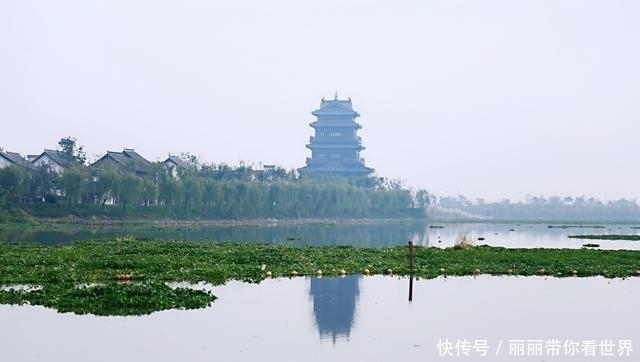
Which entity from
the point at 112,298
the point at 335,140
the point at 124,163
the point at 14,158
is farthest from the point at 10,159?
the point at 112,298

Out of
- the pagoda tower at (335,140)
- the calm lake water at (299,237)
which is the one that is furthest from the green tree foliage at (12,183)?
the pagoda tower at (335,140)

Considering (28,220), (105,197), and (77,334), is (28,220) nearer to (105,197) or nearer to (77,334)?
(105,197)

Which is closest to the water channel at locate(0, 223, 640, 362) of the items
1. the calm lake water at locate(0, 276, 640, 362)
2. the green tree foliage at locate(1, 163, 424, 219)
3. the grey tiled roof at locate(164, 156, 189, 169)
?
the calm lake water at locate(0, 276, 640, 362)

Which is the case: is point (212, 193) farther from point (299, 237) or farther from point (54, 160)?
point (299, 237)

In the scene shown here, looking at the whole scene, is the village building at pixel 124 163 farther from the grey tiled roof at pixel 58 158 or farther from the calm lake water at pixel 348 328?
the calm lake water at pixel 348 328

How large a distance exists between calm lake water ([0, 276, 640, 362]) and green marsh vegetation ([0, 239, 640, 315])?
802mm

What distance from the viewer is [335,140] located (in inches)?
4724

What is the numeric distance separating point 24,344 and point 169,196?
6202 cm

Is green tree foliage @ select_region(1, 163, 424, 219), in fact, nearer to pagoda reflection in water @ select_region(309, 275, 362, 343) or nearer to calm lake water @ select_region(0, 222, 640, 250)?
calm lake water @ select_region(0, 222, 640, 250)

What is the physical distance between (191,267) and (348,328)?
9446mm

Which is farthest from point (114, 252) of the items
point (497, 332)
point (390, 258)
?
point (497, 332)

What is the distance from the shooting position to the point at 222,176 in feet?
287

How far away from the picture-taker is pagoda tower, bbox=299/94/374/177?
11919 cm

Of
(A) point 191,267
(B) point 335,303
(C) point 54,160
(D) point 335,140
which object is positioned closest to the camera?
(B) point 335,303
